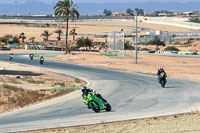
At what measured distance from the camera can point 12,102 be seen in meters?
27.7

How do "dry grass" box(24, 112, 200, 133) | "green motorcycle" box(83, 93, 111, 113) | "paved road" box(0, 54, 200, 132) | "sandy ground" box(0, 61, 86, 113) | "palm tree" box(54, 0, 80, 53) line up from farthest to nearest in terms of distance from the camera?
1. "palm tree" box(54, 0, 80, 53)
2. "sandy ground" box(0, 61, 86, 113)
3. "green motorcycle" box(83, 93, 111, 113)
4. "paved road" box(0, 54, 200, 132)
5. "dry grass" box(24, 112, 200, 133)

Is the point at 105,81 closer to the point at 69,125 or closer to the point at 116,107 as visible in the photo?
the point at 116,107

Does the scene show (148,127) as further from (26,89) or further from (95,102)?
(26,89)

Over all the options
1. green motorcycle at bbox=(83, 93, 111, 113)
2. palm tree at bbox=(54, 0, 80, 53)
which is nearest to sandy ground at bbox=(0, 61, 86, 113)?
green motorcycle at bbox=(83, 93, 111, 113)

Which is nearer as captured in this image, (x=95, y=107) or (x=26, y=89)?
(x=95, y=107)

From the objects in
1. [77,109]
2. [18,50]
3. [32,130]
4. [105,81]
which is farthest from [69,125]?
[18,50]

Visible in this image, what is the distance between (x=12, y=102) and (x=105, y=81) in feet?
47.8

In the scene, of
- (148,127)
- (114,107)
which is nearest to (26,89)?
(114,107)

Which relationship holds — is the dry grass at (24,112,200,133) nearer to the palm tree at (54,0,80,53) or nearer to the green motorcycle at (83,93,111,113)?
the green motorcycle at (83,93,111,113)

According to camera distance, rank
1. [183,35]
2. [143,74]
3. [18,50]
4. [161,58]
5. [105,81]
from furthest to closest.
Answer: [183,35] → [18,50] → [161,58] → [143,74] → [105,81]

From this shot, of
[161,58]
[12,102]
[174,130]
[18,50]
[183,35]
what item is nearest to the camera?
[174,130]

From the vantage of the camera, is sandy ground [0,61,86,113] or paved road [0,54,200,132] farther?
sandy ground [0,61,86,113]

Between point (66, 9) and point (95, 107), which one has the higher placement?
point (66, 9)

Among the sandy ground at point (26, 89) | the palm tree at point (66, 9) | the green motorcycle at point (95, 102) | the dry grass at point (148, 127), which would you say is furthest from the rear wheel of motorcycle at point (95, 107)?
the palm tree at point (66, 9)
